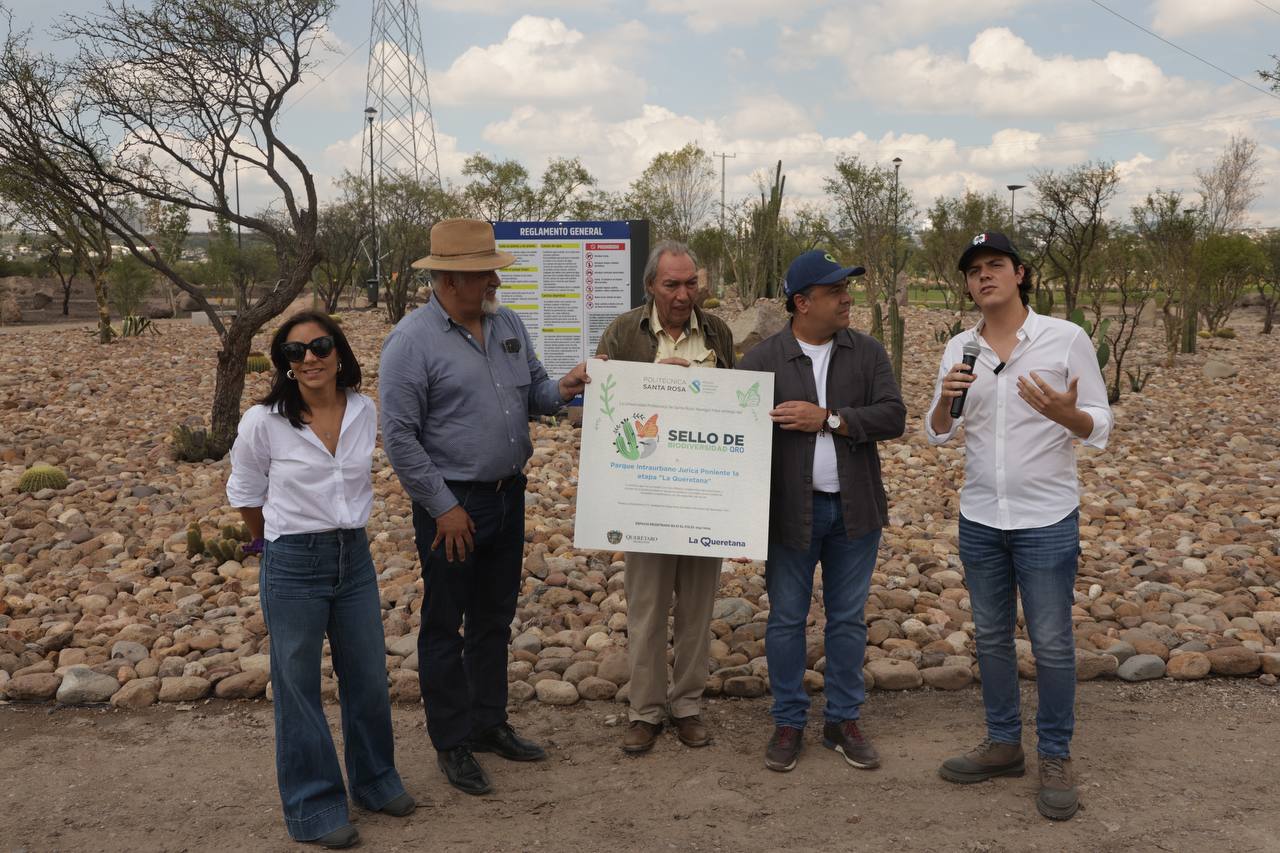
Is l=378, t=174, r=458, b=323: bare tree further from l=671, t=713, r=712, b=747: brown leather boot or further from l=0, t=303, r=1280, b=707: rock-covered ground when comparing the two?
l=671, t=713, r=712, b=747: brown leather boot

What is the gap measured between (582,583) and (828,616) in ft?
7.93

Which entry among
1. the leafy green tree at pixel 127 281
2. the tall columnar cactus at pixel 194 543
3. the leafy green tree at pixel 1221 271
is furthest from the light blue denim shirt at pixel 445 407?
the leafy green tree at pixel 127 281

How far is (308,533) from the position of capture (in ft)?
11.8

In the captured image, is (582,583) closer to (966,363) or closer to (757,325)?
(966,363)

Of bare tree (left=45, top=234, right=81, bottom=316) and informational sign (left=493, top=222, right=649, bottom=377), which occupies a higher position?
bare tree (left=45, top=234, right=81, bottom=316)

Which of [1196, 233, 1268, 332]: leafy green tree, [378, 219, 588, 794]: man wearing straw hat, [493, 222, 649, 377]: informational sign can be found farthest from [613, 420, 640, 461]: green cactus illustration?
[1196, 233, 1268, 332]: leafy green tree

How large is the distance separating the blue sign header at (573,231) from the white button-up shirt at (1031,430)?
226 inches

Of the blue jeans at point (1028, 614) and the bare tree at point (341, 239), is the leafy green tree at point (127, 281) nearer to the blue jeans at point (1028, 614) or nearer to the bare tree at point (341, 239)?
the bare tree at point (341, 239)

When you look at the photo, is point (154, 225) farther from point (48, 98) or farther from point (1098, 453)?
point (1098, 453)

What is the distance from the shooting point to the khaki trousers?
433cm

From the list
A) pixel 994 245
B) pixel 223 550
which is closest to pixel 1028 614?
pixel 994 245

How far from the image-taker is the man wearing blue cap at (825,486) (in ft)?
13.2

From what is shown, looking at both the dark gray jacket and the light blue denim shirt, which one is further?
the dark gray jacket

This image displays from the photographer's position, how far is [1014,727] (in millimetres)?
4047
